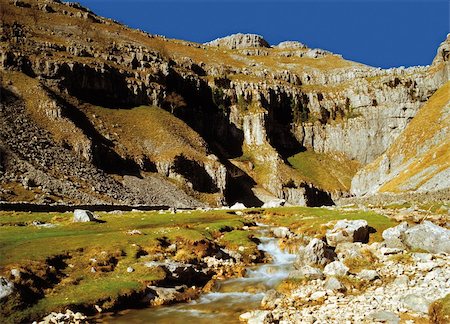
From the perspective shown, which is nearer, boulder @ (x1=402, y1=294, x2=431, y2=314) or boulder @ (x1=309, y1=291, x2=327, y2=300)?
boulder @ (x1=402, y1=294, x2=431, y2=314)

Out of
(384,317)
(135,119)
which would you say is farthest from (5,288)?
(135,119)

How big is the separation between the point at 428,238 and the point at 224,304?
60.2 ft

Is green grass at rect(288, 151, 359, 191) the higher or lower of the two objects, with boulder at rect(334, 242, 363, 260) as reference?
higher

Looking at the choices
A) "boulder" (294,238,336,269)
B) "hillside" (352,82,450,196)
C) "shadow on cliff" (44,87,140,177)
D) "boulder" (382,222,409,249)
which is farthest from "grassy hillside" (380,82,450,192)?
"shadow on cliff" (44,87,140,177)

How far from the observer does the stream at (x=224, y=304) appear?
80.1ft

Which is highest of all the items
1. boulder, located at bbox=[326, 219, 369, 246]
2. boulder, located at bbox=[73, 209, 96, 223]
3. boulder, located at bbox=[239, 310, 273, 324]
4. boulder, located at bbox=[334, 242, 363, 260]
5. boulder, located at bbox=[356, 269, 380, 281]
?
boulder, located at bbox=[73, 209, 96, 223]

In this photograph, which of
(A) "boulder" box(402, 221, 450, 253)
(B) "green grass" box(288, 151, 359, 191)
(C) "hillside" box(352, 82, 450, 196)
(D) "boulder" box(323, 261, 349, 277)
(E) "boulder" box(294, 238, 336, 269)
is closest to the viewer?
(D) "boulder" box(323, 261, 349, 277)

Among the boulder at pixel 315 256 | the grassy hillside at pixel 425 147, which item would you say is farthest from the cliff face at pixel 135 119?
the boulder at pixel 315 256

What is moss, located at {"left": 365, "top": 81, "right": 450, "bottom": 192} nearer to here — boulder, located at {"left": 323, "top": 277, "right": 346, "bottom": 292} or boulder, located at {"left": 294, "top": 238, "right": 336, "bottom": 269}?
boulder, located at {"left": 294, "top": 238, "right": 336, "bottom": 269}

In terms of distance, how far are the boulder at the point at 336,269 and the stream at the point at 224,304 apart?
4457 mm

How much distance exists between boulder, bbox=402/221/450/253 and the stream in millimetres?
10798

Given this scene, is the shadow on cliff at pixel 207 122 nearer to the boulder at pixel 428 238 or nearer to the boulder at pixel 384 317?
the boulder at pixel 428 238

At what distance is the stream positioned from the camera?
24.4m

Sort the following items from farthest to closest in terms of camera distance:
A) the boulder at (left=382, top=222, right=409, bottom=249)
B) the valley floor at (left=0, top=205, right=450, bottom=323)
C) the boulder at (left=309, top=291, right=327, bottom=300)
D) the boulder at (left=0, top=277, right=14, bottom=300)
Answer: the boulder at (left=382, top=222, right=409, bottom=249) < the boulder at (left=309, top=291, right=327, bottom=300) < the boulder at (left=0, top=277, right=14, bottom=300) < the valley floor at (left=0, top=205, right=450, bottom=323)
